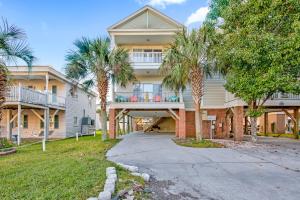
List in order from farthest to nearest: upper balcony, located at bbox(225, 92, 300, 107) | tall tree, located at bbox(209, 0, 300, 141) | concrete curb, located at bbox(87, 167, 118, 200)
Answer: upper balcony, located at bbox(225, 92, 300, 107) < tall tree, located at bbox(209, 0, 300, 141) < concrete curb, located at bbox(87, 167, 118, 200)

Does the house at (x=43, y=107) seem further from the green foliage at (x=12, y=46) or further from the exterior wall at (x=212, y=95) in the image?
the exterior wall at (x=212, y=95)

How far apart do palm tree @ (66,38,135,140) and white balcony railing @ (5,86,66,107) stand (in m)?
4.17

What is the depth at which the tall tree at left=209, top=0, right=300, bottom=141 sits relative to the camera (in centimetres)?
1472

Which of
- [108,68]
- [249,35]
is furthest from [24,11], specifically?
[249,35]

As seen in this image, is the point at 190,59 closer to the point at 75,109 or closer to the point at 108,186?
the point at 108,186

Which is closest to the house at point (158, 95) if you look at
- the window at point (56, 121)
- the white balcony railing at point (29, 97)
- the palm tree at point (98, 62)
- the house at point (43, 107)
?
the palm tree at point (98, 62)

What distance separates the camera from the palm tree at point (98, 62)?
18547 millimetres

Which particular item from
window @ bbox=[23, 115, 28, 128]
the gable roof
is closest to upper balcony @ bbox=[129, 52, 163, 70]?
the gable roof

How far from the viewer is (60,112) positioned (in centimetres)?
2852

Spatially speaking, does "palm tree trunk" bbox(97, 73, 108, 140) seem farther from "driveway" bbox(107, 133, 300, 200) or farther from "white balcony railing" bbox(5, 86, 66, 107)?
"driveway" bbox(107, 133, 300, 200)

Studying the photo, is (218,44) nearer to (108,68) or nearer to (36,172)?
(108,68)

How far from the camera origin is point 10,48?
13.2 metres

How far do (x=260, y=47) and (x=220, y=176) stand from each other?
9401 mm

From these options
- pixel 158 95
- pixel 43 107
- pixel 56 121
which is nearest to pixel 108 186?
pixel 158 95
